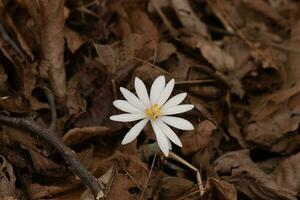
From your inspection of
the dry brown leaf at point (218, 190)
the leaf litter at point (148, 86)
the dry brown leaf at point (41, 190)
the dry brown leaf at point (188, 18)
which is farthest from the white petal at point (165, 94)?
the dry brown leaf at point (188, 18)

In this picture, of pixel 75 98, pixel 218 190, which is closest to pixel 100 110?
pixel 75 98

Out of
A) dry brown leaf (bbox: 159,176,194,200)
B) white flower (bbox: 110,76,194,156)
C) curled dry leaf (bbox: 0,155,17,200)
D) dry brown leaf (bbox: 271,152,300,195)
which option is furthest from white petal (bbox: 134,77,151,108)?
dry brown leaf (bbox: 271,152,300,195)

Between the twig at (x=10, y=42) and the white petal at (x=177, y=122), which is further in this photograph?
the twig at (x=10, y=42)

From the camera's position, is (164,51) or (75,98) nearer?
(75,98)

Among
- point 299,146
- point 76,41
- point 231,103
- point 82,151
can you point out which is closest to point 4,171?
point 82,151

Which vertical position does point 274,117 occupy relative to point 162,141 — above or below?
above

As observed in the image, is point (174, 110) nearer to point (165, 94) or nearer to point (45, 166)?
point (165, 94)

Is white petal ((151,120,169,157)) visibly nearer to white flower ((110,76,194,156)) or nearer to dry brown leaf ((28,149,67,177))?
white flower ((110,76,194,156))

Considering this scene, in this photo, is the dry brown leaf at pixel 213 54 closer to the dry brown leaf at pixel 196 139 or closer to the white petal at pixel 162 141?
the dry brown leaf at pixel 196 139
